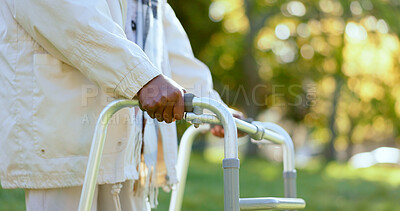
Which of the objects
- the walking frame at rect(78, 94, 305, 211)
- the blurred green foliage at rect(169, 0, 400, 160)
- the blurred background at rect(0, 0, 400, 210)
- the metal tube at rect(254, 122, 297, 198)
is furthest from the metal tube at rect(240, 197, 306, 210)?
the blurred green foliage at rect(169, 0, 400, 160)

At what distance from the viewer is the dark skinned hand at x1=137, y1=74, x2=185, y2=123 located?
1.48m

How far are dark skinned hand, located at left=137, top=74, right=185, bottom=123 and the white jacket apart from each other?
32mm

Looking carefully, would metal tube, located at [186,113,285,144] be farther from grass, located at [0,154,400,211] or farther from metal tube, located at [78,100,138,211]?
grass, located at [0,154,400,211]

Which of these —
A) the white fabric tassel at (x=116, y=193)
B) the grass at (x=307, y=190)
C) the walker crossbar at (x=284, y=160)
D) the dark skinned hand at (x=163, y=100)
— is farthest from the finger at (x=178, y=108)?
the grass at (x=307, y=190)

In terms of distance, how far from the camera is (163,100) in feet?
4.85

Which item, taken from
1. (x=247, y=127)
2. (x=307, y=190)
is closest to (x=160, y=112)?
(x=247, y=127)

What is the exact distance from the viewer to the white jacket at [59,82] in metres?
1.54

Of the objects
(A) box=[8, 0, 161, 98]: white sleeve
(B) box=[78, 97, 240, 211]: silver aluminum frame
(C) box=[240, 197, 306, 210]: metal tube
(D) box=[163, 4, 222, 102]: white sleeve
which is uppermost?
(D) box=[163, 4, 222, 102]: white sleeve

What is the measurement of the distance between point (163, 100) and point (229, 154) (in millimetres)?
213

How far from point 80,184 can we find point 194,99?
434 mm

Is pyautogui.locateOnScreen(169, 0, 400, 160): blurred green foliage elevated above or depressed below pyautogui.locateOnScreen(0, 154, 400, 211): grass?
above

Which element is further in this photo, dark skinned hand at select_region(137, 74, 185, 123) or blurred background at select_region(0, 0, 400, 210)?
blurred background at select_region(0, 0, 400, 210)

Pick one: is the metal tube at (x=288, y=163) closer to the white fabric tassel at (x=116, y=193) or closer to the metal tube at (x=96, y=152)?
the white fabric tassel at (x=116, y=193)

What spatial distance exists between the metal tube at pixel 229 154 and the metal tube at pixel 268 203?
114mm
